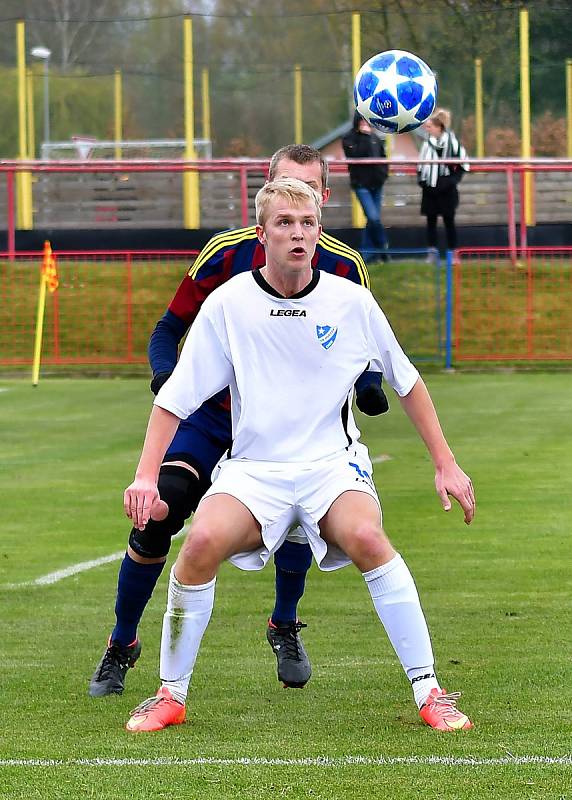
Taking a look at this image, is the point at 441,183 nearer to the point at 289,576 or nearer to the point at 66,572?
the point at 66,572

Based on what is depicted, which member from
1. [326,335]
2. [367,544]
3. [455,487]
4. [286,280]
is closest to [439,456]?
[455,487]

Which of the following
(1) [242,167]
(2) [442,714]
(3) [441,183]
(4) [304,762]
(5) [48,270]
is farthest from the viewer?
(3) [441,183]

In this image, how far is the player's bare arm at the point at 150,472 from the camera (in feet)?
16.5

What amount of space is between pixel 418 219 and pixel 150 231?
183 inches

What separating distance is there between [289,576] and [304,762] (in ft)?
5.07

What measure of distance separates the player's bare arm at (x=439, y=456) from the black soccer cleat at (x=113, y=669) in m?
1.33

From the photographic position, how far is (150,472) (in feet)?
16.6

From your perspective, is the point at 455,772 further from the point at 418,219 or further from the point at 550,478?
the point at 418,219

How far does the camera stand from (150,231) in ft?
88.8

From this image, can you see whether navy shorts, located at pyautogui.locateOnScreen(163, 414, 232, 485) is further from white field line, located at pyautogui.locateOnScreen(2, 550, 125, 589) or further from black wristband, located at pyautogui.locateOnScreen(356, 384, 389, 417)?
white field line, located at pyautogui.locateOnScreen(2, 550, 125, 589)

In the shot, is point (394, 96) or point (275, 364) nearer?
point (275, 364)

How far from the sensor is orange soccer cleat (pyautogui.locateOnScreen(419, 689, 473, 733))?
4922mm

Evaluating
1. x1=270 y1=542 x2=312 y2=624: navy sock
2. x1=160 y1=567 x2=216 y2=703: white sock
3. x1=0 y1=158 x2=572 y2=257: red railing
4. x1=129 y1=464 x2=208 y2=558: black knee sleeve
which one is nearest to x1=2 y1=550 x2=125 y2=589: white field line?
x1=270 y1=542 x2=312 y2=624: navy sock

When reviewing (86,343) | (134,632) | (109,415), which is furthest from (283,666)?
(86,343)
